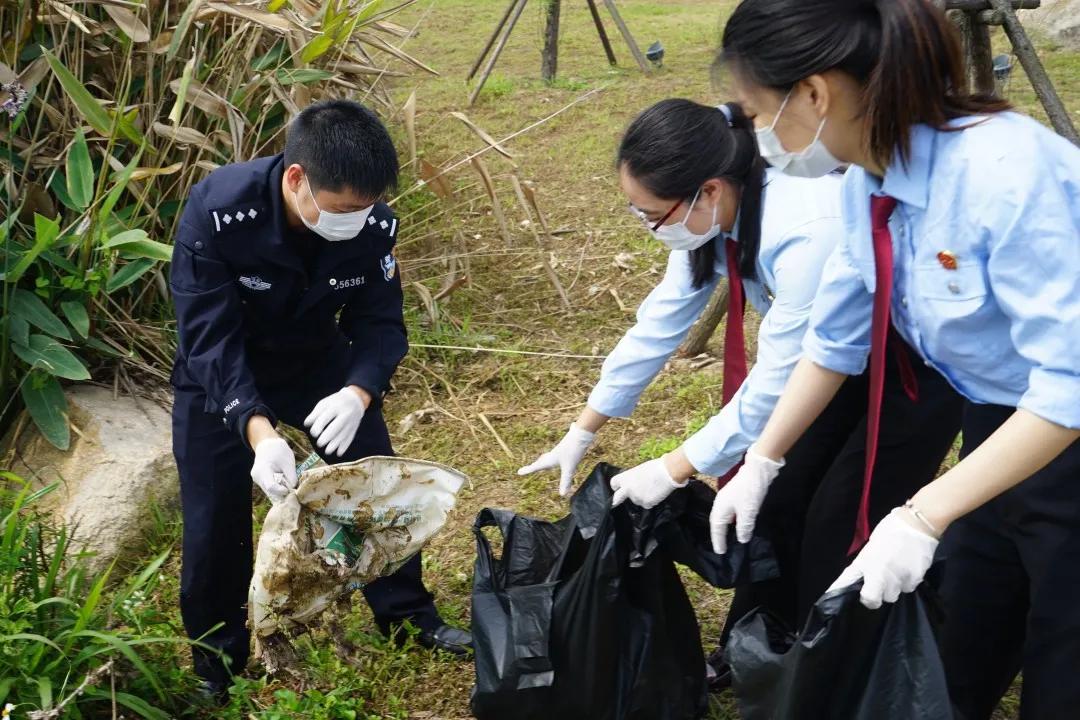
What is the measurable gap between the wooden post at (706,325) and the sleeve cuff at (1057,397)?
258cm

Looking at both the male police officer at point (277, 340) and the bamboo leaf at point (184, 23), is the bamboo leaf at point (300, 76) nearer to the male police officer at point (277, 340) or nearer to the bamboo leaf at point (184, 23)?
the bamboo leaf at point (184, 23)

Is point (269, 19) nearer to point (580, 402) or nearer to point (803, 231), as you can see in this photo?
point (580, 402)

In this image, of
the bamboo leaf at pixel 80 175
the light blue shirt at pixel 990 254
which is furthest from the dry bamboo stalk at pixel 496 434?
the light blue shirt at pixel 990 254

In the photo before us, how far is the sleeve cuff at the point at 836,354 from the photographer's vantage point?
1711 mm

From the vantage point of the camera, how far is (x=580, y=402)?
3.86 metres

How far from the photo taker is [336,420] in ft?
7.30

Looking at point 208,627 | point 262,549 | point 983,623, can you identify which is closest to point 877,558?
point 983,623

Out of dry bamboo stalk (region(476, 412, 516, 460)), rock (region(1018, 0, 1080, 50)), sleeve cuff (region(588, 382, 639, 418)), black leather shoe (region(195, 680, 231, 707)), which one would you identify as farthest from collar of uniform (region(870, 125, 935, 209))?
rock (region(1018, 0, 1080, 50))

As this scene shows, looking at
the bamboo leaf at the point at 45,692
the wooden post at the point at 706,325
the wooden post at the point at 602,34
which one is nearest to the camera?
the bamboo leaf at the point at 45,692

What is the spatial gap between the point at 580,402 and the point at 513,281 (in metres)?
1.02

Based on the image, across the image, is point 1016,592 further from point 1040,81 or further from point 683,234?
point 1040,81

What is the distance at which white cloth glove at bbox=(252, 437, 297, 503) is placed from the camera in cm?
208

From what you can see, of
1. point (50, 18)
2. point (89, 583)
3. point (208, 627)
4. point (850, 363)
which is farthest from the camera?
point (50, 18)

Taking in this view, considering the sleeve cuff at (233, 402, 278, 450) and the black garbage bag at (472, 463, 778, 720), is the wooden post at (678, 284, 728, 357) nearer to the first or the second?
the black garbage bag at (472, 463, 778, 720)
